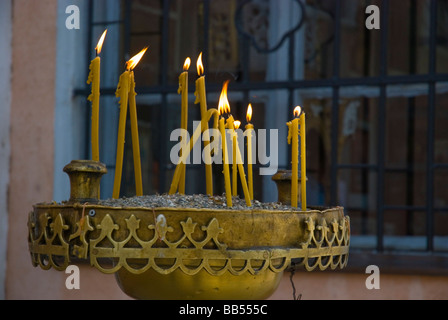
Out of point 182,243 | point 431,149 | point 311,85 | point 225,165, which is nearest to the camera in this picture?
point 182,243

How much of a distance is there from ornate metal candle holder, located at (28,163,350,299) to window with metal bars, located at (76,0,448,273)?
1601 mm

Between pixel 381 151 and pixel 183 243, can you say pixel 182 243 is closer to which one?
pixel 183 243

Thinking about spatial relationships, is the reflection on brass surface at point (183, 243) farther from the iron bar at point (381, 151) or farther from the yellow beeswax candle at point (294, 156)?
the iron bar at point (381, 151)

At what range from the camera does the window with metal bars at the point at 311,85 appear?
270 centimetres

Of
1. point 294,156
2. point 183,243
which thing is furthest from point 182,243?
point 294,156

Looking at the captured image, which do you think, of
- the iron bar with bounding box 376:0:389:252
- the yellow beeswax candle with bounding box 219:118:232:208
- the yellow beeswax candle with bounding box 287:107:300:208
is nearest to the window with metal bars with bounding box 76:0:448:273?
the iron bar with bounding box 376:0:389:252

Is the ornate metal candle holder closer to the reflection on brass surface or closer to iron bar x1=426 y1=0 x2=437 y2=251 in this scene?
the reflection on brass surface

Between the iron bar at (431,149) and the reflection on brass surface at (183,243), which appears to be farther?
the iron bar at (431,149)

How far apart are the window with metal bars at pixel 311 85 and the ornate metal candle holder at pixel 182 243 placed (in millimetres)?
1601

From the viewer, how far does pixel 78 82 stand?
115 inches

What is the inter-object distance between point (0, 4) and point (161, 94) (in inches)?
34.6

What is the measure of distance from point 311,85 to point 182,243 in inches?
70.1

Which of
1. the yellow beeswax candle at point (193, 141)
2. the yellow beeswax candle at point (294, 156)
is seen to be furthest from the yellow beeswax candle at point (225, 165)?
the yellow beeswax candle at point (294, 156)

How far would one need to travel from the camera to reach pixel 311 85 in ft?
8.70
